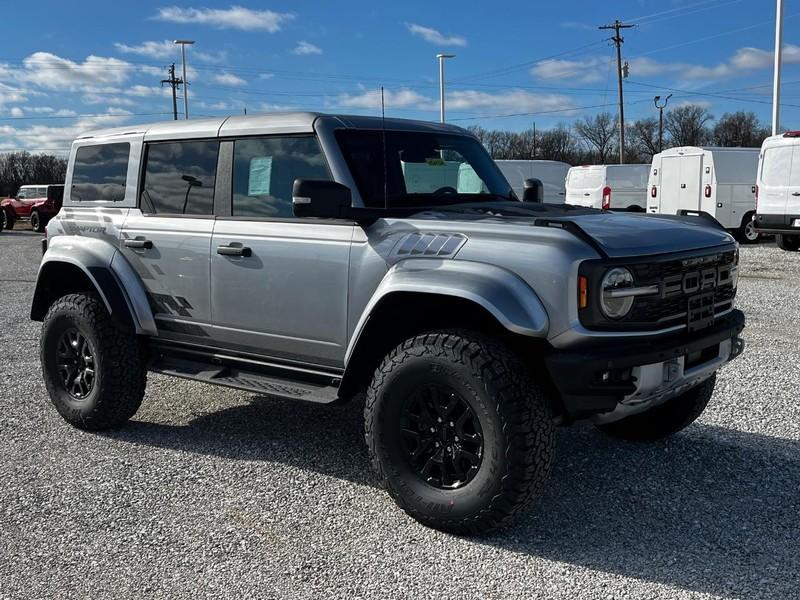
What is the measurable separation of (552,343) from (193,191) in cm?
257

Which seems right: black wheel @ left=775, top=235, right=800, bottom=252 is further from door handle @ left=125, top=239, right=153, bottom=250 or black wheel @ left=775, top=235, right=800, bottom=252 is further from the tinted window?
door handle @ left=125, top=239, right=153, bottom=250

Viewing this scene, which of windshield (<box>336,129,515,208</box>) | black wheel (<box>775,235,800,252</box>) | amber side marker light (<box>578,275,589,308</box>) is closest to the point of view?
amber side marker light (<box>578,275,589,308</box>)

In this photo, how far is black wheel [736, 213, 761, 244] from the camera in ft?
70.2

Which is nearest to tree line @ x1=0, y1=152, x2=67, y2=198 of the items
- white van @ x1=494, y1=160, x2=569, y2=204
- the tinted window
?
white van @ x1=494, y1=160, x2=569, y2=204

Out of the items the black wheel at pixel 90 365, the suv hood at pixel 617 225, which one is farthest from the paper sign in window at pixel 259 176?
the black wheel at pixel 90 365

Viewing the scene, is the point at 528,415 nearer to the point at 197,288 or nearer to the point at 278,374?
the point at 278,374

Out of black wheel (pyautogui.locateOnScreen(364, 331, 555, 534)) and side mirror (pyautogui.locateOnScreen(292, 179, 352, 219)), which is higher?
side mirror (pyautogui.locateOnScreen(292, 179, 352, 219))

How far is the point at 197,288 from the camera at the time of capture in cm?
481

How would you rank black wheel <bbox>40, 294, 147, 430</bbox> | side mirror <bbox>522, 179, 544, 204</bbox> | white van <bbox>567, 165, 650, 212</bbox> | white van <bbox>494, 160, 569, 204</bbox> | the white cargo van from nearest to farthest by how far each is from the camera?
black wheel <bbox>40, 294, 147, 430</bbox> < side mirror <bbox>522, 179, 544, 204</bbox> < the white cargo van < white van <bbox>567, 165, 650, 212</bbox> < white van <bbox>494, 160, 569, 204</bbox>

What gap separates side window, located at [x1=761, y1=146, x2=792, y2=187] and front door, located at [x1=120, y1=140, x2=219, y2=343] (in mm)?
15462

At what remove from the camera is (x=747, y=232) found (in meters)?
21.7

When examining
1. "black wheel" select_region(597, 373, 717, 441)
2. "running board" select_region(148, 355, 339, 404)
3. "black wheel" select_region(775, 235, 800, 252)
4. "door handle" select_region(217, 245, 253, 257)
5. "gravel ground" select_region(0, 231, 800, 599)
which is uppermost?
"door handle" select_region(217, 245, 253, 257)

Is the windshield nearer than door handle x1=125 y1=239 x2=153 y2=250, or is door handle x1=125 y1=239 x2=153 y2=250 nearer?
the windshield

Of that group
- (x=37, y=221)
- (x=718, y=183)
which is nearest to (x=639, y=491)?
(x=718, y=183)
